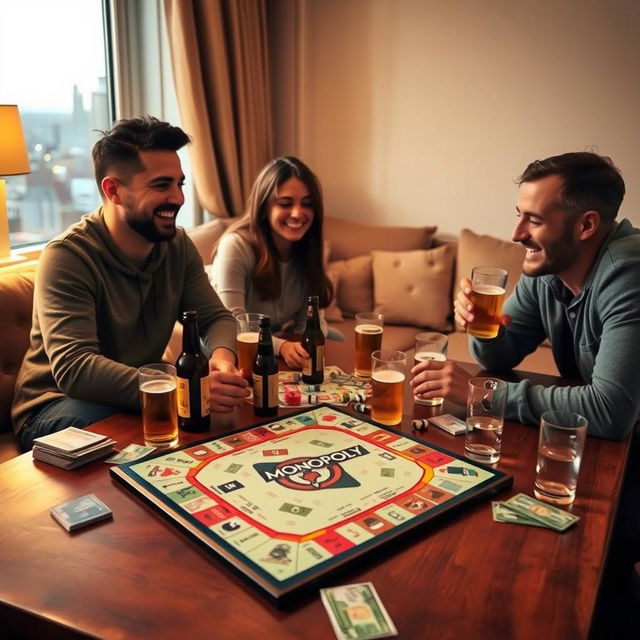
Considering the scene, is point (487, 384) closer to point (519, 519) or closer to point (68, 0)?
point (519, 519)

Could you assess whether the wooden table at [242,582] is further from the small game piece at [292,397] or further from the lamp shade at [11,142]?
the lamp shade at [11,142]

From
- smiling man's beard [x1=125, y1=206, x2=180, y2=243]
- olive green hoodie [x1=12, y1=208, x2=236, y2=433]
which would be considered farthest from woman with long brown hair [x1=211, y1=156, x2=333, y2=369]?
smiling man's beard [x1=125, y1=206, x2=180, y2=243]

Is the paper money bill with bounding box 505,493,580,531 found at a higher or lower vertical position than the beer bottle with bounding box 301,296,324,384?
lower

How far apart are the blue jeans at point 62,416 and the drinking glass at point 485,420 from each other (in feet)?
3.05

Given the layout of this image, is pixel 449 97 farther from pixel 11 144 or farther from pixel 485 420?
pixel 485 420

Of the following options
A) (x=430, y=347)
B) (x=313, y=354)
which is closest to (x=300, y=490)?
(x=313, y=354)

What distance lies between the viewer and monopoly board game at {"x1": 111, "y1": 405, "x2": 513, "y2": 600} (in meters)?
1.05

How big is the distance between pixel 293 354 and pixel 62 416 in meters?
0.65

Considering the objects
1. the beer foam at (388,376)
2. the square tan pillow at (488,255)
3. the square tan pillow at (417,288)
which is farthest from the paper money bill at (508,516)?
the square tan pillow at (417,288)

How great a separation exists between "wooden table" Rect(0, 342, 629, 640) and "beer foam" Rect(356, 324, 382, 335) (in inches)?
27.9

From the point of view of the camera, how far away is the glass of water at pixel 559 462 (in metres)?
1.26

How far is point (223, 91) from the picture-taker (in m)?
3.70

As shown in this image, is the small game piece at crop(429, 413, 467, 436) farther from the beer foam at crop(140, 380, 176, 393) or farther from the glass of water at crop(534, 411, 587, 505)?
the beer foam at crop(140, 380, 176, 393)

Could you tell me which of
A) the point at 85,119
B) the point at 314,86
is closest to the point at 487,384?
the point at 85,119
